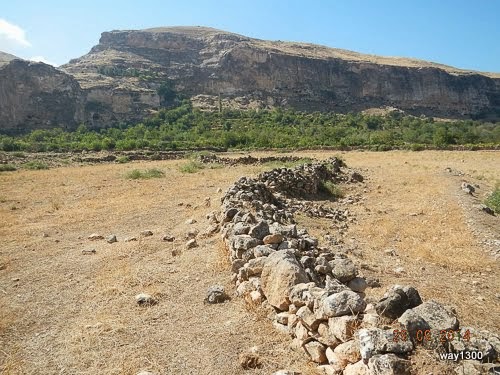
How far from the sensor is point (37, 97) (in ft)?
308

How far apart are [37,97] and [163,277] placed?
101019mm

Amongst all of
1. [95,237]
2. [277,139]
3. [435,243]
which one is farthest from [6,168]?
[435,243]

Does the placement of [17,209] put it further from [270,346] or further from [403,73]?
[403,73]

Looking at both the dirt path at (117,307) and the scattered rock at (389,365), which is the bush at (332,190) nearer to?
the dirt path at (117,307)

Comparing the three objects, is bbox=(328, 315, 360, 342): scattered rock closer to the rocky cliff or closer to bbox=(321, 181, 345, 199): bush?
bbox=(321, 181, 345, 199): bush

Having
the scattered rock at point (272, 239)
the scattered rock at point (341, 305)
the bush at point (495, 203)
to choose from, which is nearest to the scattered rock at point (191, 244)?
the scattered rock at point (272, 239)

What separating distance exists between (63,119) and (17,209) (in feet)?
285

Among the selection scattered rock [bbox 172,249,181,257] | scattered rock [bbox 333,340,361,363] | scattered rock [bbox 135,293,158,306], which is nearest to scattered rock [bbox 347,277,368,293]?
scattered rock [bbox 333,340,361,363]

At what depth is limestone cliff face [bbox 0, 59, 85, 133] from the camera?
91125 mm

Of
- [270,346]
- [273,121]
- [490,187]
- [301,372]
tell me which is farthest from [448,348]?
[273,121]

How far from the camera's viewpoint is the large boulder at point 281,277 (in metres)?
5.39

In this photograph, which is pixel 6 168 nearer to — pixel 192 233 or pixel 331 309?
pixel 192 233

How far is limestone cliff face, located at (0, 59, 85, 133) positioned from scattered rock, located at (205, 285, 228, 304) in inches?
3726

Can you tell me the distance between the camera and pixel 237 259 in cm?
717
